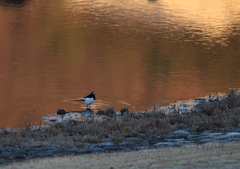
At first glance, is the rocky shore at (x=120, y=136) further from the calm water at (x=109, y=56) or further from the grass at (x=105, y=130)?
the calm water at (x=109, y=56)

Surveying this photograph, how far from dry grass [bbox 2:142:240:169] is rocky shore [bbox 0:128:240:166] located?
0.64 meters

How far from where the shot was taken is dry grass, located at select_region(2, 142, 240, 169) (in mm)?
7141

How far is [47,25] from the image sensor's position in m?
36.2

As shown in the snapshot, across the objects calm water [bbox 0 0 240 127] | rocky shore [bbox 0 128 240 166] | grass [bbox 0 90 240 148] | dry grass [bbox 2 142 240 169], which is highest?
dry grass [bbox 2 142 240 169]

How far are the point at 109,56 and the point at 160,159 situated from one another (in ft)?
62.9

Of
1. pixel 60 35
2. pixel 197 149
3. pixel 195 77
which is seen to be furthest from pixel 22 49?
pixel 197 149

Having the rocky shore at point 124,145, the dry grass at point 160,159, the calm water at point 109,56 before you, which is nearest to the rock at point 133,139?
the rocky shore at point 124,145

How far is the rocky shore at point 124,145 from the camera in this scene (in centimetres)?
948

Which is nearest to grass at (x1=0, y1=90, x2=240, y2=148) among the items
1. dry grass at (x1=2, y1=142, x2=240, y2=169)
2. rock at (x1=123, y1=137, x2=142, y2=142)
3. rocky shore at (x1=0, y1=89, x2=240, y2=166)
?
rocky shore at (x1=0, y1=89, x2=240, y2=166)

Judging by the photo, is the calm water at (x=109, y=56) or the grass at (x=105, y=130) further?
the calm water at (x=109, y=56)

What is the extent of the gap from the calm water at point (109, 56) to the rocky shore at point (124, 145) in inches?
178

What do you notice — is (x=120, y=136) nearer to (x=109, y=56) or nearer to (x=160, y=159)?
(x=160, y=159)

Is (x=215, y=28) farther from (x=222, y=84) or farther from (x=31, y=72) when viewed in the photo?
(x=31, y=72)

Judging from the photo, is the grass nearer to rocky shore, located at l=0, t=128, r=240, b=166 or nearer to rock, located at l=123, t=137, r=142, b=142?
rock, located at l=123, t=137, r=142, b=142
